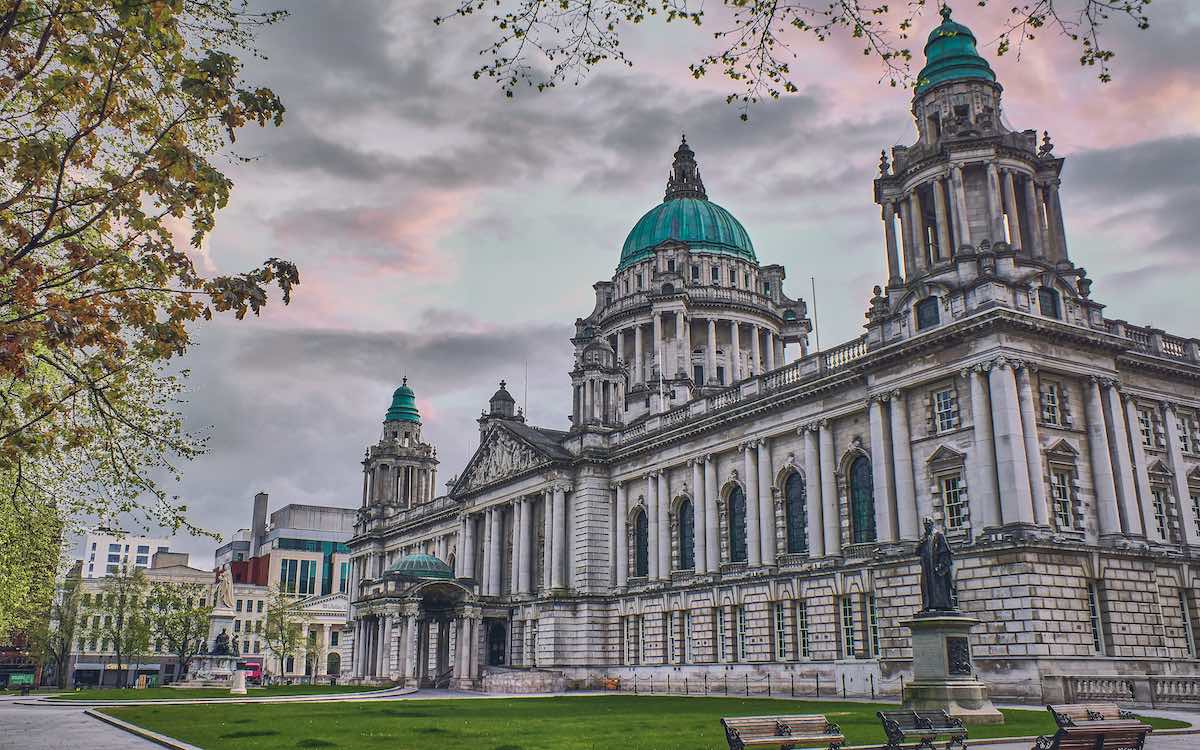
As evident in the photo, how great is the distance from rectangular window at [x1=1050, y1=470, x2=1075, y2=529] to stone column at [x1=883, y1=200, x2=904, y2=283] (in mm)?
12399

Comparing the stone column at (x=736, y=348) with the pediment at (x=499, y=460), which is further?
the stone column at (x=736, y=348)

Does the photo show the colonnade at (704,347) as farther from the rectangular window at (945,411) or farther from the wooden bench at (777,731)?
the wooden bench at (777,731)

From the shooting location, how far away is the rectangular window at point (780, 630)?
4600 centimetres

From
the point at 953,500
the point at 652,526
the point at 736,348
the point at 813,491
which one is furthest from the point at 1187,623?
the point at 736,348

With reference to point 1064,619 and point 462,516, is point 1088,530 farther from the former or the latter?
point 462,516

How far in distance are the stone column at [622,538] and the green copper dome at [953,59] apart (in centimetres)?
2885

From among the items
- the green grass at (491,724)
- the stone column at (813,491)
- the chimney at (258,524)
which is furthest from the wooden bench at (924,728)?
the chimney at (258,524)

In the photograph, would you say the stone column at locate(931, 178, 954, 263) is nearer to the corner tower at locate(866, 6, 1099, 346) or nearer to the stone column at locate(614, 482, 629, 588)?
the corner tower at locate(866, 6, 1099, 346)

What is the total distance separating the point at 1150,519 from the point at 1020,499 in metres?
8.13

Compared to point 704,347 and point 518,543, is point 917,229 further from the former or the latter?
point 704,347

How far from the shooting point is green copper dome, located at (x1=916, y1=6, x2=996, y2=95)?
45281 millimetres

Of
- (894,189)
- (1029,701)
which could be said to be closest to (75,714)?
(1029,701)

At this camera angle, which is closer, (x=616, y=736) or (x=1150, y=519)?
(x=616, y=736)

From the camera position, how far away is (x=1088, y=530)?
37.0 m
